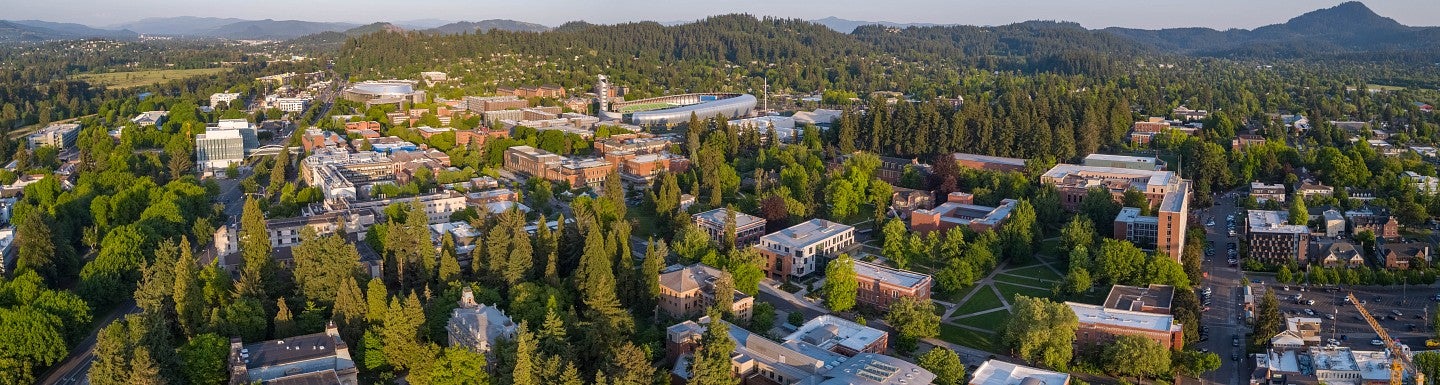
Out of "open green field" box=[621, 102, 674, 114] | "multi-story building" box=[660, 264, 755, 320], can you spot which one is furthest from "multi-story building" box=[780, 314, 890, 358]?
"open green field" box=[621, 102, 674, 114]

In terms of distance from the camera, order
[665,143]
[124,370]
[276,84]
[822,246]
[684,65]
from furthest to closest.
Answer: [684,65], [276,84], [665,143], [822,246], [124,370]

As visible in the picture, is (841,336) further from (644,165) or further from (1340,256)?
(644,165)

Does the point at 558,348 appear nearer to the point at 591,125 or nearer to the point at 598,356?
the point at 598,356

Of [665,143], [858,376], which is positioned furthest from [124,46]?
[858,376]

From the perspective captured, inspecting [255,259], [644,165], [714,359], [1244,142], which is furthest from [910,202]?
[255,259]

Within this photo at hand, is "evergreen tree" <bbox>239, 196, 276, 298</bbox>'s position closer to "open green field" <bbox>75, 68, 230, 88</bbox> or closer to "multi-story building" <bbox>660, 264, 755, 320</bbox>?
"multi-story building" <bbox>660, 264, 755, 320</bbox>

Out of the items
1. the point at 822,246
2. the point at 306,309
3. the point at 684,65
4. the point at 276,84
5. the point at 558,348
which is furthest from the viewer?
the point at 684,65
